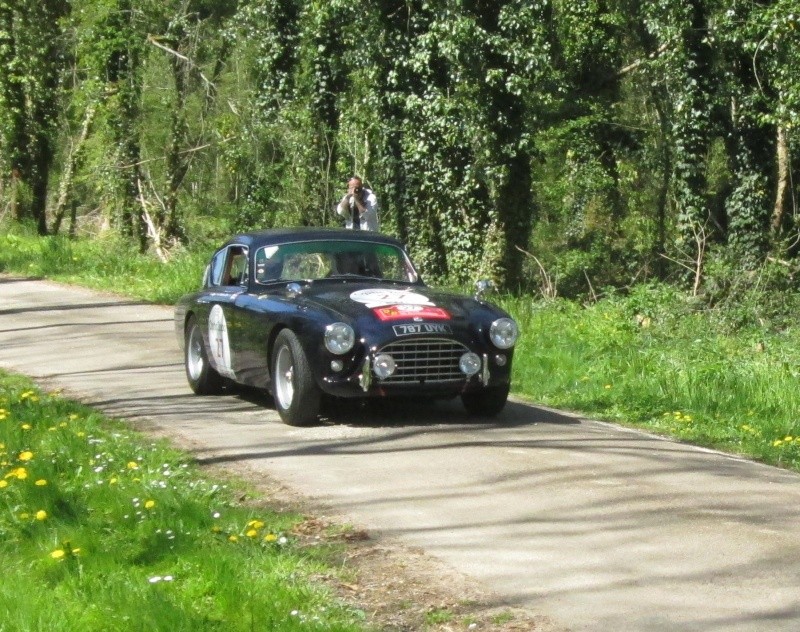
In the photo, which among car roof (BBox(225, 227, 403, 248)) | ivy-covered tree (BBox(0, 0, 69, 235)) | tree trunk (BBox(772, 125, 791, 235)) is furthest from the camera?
ivy-covered tree (BBox(0, 0, 69, 235))

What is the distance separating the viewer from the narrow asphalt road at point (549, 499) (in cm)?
592

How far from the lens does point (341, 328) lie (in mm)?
10219

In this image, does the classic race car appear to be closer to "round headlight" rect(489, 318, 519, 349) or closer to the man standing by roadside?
"round headlight" rect(489, 318, 519, 349)

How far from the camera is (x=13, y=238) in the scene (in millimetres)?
37094

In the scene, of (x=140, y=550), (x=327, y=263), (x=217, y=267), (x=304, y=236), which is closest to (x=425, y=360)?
(x=327, y=263)

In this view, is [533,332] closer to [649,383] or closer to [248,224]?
[649,383]

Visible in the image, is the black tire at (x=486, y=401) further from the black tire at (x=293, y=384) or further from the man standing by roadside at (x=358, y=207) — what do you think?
the man standing by roadside at (x=358, y=207)

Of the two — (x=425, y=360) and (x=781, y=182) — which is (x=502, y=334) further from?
(x=781, y=182)

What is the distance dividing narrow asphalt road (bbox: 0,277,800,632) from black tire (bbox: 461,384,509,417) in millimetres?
125

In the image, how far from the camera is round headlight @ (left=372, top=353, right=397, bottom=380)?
10234mm

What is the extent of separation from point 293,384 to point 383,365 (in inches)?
29.6

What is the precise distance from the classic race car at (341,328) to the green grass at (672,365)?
5.51 ft

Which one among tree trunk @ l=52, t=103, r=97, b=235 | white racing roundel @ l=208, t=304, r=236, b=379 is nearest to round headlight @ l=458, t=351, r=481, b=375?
white racing roundel @ l=208, t=304, r=236, b=379

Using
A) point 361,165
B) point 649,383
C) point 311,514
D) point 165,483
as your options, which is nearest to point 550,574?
point 311,514
